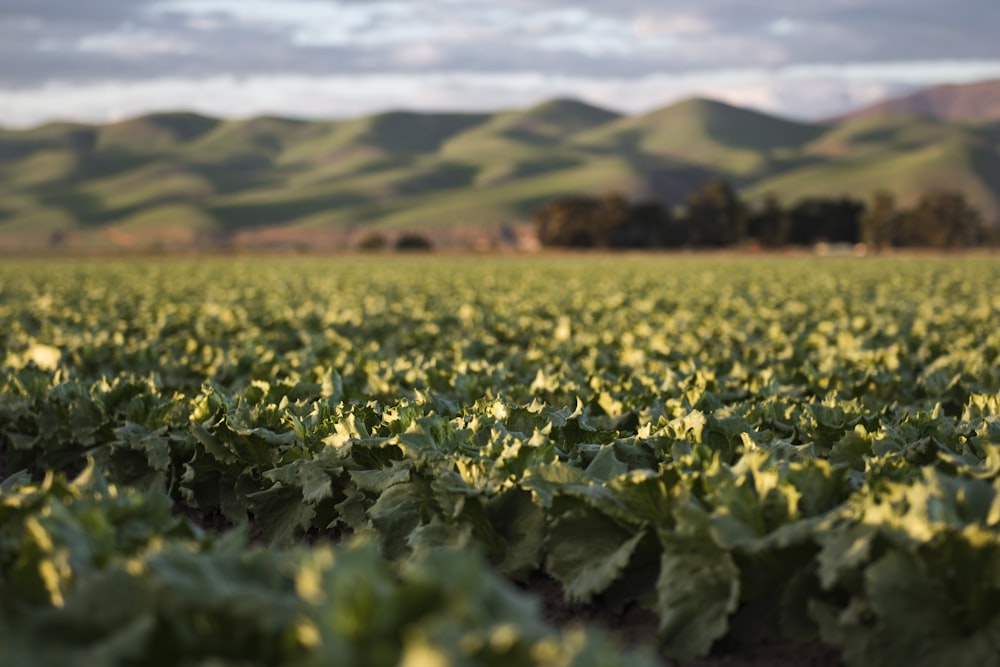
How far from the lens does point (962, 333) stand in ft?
45.9

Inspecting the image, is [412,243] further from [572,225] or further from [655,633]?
[655,633]

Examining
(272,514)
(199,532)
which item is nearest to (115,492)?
(199,532)

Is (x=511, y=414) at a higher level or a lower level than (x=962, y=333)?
higher

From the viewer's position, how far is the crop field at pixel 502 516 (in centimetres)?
277

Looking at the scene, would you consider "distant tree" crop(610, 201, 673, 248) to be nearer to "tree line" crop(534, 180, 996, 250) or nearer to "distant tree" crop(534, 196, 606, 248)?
"tree line" crop(534, 180, 996, 250)

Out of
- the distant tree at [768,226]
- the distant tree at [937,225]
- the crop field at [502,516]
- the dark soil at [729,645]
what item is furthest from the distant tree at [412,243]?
the dark soil at [729,645]

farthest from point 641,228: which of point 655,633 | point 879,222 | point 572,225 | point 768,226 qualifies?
point 655,633

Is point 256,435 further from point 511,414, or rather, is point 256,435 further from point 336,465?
point 511,414

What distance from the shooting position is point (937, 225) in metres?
96.8

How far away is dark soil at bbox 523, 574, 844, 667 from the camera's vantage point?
443 cm

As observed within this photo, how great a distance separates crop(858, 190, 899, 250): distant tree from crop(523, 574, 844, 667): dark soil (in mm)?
95682

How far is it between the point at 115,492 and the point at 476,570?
2.02 m

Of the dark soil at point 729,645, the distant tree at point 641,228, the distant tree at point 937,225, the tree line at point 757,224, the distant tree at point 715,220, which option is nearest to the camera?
the dark soil at point 729,645

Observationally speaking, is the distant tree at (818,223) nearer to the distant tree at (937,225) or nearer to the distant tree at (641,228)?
the distant tree at (937,225)
